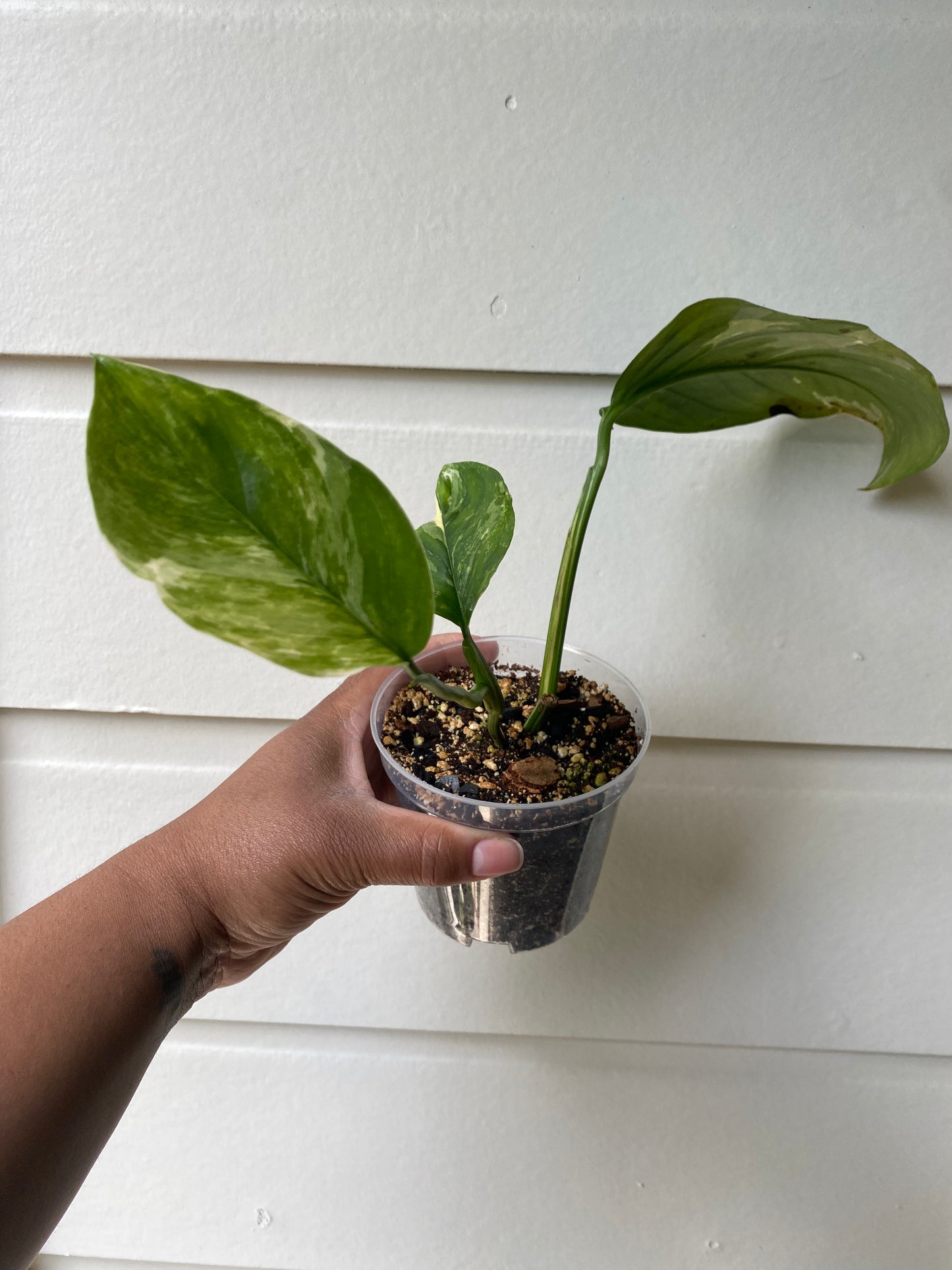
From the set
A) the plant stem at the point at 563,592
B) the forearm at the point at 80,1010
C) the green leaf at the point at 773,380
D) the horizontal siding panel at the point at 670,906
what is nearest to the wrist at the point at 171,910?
the forearm at the point at 80,1010

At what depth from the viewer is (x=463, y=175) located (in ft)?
1.53

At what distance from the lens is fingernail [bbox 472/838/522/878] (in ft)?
1.20

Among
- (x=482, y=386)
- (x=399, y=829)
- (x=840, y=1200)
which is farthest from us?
(x=840, y=1200)

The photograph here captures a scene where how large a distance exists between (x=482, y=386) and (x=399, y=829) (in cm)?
28

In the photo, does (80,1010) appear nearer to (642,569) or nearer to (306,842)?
(306,842)

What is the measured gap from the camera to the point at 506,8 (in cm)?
44

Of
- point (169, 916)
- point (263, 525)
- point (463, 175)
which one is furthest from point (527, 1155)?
point (463, 175)

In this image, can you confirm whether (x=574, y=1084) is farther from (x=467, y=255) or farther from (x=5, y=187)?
(x=5, y=187)

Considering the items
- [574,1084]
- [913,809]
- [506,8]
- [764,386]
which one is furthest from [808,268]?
[574,1084]

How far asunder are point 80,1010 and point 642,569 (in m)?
0.41

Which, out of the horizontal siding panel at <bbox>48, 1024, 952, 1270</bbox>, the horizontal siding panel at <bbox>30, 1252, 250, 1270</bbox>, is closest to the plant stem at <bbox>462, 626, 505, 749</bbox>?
the horizontal siding panel at <bbox>48, 1024, 952, 1270</bbox>

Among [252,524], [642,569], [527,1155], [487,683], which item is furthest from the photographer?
[527,1155]

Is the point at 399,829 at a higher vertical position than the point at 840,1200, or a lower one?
higher

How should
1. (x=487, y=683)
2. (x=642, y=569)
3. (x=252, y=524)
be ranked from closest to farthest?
(x=252, y=524)
(x=487, y=683)
(x=642, y=569)
